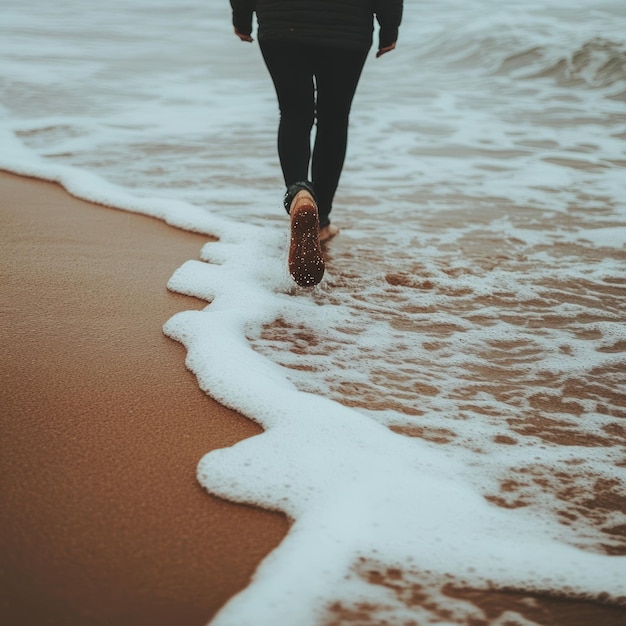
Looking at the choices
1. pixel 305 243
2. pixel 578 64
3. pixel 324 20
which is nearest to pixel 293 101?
pixel 324 20

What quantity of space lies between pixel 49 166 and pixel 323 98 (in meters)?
2.08

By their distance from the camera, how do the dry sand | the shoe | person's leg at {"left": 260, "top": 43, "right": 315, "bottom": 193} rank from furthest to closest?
1. the shoe
2. person's leg at {"left": 260, "top": 43, "right": 315, "bottom": 193}
3. the dry sand

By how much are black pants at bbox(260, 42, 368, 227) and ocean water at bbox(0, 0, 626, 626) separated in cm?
46

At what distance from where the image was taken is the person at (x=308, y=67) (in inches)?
101

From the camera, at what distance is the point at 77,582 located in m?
1.29

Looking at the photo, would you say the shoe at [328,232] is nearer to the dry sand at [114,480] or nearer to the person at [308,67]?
the person at [308,67]

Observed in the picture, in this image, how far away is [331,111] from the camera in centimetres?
297

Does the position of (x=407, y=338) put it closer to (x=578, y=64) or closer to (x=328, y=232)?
(x=328, y=232)

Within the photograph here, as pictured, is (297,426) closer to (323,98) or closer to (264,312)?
(264,312)

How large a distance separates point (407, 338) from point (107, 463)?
1.12 meters

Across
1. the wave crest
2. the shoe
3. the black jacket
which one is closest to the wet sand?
the shoe

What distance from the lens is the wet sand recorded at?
4.22ft

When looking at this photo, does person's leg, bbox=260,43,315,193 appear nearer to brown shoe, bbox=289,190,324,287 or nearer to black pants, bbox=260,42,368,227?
black pants, bbox=260,42,368,227

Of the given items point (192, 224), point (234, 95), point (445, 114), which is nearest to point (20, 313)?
point (192, 224)
